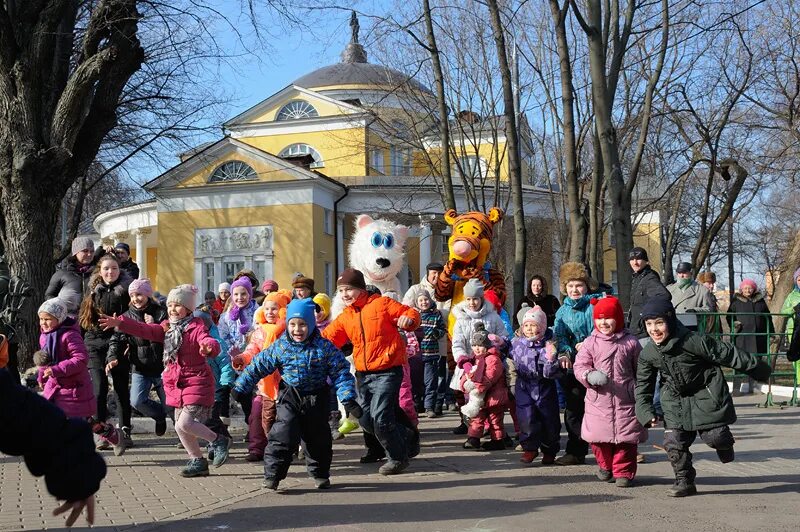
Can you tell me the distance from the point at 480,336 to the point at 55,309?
377 cm

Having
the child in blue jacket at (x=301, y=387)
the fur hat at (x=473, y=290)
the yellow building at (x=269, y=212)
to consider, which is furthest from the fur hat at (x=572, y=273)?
the yellow building at (x=269, y=212)

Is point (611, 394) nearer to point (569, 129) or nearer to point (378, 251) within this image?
point (378, 251)

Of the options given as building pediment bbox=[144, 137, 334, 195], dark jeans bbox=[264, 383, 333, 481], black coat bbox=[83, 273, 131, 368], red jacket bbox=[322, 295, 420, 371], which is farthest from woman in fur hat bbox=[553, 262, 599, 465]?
building pediment bbox=[144, 137, 334, 195]

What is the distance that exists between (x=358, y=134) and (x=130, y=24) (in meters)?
24.8

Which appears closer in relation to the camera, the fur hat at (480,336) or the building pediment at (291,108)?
the fur hat at (480,336)

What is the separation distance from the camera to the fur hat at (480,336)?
8.64 metres

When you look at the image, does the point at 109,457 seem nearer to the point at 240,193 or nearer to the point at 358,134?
the point at 358,134

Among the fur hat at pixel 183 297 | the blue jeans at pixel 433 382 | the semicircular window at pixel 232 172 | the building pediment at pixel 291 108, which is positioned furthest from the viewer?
the building pediment at pixel 291 108

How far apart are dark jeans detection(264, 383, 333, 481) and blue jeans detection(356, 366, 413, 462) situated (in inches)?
20.1

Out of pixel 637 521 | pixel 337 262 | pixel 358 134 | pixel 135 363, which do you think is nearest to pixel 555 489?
pixel 637 521

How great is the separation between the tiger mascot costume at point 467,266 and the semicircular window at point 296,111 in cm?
3996

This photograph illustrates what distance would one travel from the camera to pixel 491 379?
8625 mm

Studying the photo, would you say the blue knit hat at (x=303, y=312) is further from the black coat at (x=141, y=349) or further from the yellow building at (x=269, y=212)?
the yellow building at (x=269, y=212)

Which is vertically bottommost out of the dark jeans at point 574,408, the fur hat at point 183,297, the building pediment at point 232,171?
the dark jeans at point 574,408
